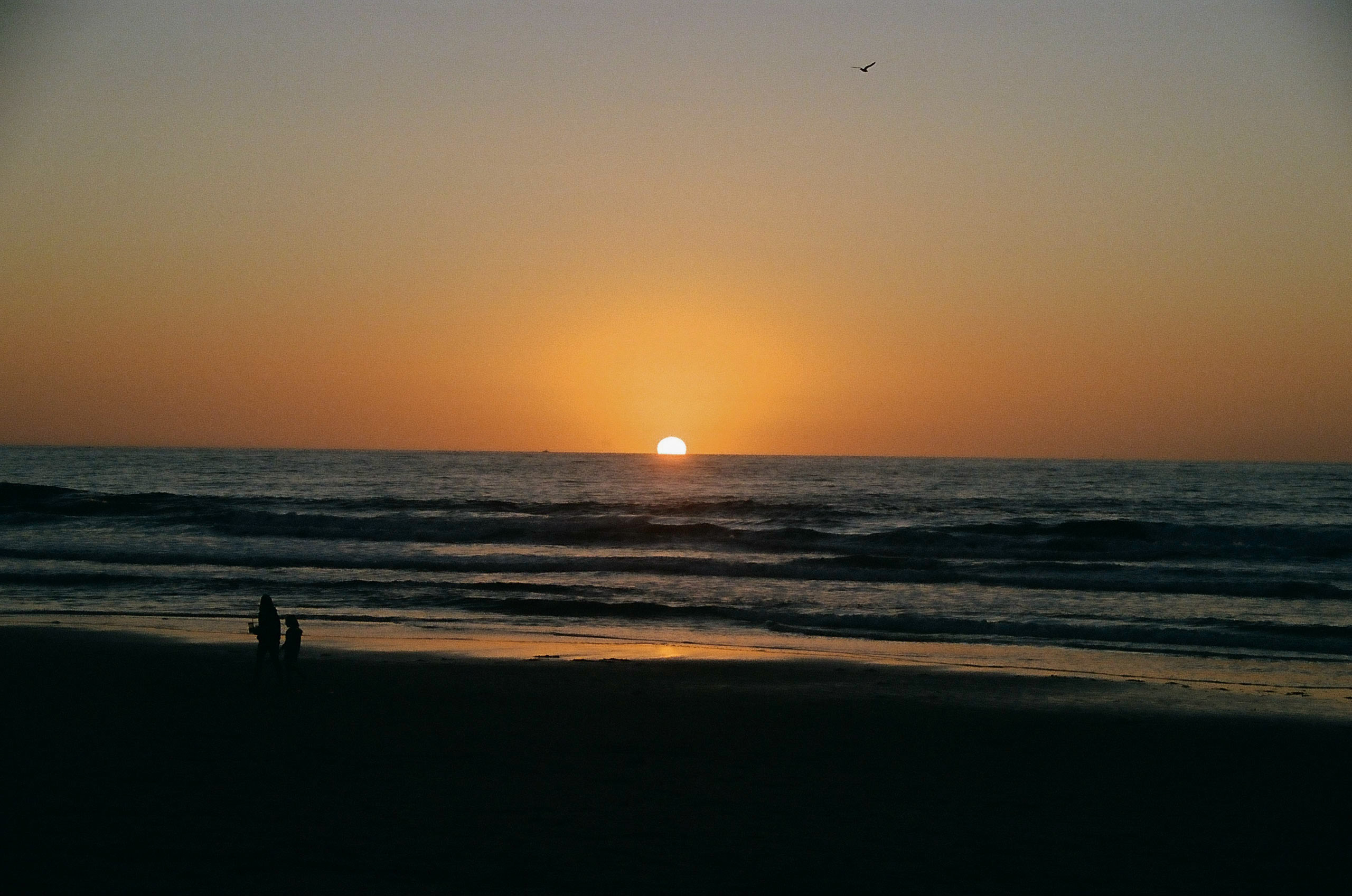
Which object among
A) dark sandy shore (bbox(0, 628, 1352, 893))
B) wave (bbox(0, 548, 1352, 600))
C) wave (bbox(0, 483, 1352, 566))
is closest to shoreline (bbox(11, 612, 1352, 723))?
dark sandy shore (bbox(0, 628, 1352, 893))

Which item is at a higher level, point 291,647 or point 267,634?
point 267,634

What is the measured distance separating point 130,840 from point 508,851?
2616mm

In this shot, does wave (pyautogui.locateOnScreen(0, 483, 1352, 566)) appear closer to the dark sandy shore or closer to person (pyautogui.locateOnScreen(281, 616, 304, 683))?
the dark sandy shore

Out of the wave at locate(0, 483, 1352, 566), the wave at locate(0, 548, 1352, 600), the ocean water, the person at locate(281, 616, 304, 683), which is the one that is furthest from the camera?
the wave at locate(0, 483, 1352, 566)

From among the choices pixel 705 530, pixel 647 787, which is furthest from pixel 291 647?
pixel 705 530

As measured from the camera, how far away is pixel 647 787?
351 inches

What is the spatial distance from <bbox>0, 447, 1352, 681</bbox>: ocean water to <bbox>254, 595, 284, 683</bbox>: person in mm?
6222

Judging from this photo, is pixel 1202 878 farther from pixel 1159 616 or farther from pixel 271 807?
pixel 1159 616

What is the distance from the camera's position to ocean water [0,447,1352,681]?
20266 millimetres

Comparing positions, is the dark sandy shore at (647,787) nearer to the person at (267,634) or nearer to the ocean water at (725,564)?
the person at (267,634)

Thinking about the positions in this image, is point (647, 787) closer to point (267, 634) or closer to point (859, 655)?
point (267, 634)

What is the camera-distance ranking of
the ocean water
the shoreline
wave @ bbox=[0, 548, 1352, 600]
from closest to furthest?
the shoreline → the ocean water → wave @ bbox=[0, 548, 1352, 600]

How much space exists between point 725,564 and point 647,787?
21824mm

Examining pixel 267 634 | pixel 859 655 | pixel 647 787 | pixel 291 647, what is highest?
pixel 267 634
